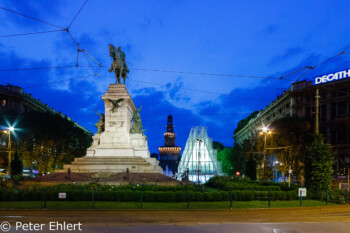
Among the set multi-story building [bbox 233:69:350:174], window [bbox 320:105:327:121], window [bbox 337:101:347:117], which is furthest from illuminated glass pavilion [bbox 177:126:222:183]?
window [bbox 337:101:347:117]

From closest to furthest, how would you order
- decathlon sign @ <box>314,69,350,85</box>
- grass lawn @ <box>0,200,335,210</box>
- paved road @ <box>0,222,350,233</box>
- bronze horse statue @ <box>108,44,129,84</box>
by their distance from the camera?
paved road @ <box>0,222,350,233</box>
grass lawn @ <box>0,200,335,210</box>
bronze horse statue @ <box>108,44,129,84</box>
decathlon sign @ <box>314,69,350,85</box>

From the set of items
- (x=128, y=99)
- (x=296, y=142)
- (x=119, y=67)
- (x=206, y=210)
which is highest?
(x=119, y=67)

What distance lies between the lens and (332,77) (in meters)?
59.1

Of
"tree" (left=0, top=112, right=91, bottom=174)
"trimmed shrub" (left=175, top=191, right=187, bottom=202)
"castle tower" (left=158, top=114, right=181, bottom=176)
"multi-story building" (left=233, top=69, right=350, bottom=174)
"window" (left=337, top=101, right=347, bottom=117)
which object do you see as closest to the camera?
"trimmed shrub" (left=175, top=191, right=187, bottom=202)

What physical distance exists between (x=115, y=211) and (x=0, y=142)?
62.4 meters

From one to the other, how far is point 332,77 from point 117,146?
151 feet

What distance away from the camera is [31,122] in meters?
51.5

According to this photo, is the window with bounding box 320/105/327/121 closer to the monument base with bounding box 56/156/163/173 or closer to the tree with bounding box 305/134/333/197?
the tree with bounding box 305/134/333/197

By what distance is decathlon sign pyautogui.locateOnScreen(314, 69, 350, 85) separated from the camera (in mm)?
56781

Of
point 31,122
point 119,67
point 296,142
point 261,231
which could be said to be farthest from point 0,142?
point 261,231

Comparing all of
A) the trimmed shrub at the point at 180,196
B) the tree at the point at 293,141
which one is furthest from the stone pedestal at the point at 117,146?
the tree at the point at 293,141

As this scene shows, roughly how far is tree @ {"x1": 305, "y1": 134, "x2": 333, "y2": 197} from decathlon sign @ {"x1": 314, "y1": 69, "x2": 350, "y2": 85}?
3915 centimetres

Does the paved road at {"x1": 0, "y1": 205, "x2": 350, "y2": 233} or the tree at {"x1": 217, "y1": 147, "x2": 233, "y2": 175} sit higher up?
the paved road at {"x1": 0, "y1": 205, "x2": 350, "y2": 233}

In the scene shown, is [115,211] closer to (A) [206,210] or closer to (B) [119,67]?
(A) [206,210]
